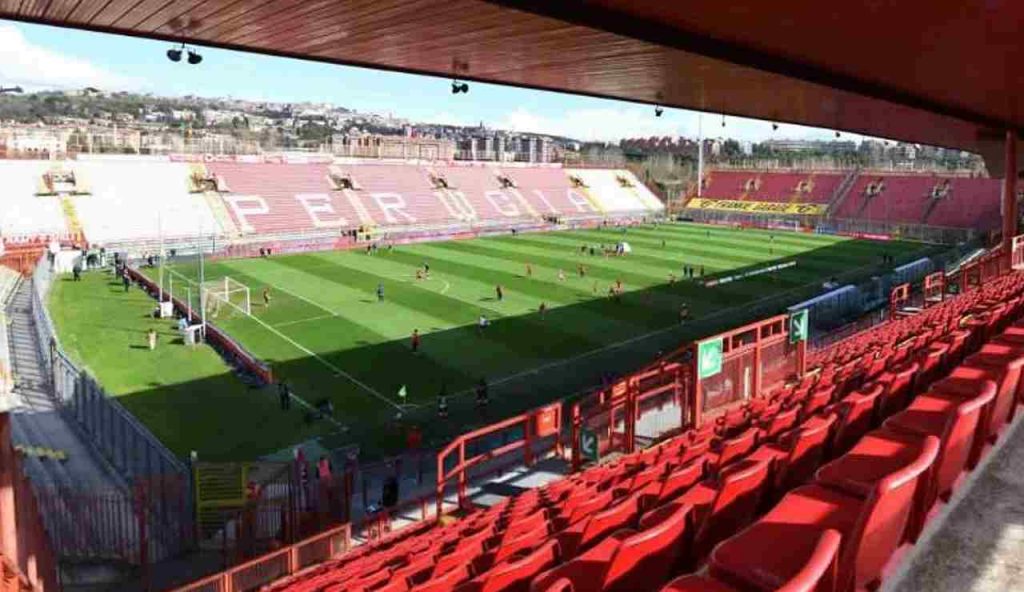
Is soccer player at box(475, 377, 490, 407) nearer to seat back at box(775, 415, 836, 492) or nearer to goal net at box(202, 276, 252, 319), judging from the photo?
goal net at box(202, 276, 252, 319)

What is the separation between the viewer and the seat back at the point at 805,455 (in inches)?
160

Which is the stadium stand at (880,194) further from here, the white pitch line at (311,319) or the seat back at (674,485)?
the seat back at (674,485)

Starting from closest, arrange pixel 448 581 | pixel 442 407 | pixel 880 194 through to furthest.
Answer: pixel 448 581 → pixel 442 407 → pixel 880 194

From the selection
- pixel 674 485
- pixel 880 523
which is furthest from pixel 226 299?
pixel 880 523

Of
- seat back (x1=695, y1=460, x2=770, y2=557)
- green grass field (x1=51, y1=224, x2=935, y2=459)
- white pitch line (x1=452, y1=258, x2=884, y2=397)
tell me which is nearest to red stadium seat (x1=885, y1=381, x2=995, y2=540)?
seat back (x1=695, y1=460, x2=770, y2=557)

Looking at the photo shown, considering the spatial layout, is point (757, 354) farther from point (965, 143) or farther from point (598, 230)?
point (598, 230)

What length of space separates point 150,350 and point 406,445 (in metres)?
11.9

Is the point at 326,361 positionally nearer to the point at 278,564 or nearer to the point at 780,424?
the point at 278,564

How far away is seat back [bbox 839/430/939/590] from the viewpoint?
99.0 inches

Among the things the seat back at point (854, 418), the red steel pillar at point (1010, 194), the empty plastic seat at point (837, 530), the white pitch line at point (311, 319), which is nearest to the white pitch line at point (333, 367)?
the white pitch line at point (311, 319)

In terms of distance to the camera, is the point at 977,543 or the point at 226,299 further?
the point at 226,299

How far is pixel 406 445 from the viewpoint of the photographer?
1784cm

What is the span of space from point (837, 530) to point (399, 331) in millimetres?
25674

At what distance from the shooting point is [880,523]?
2.64 meters
